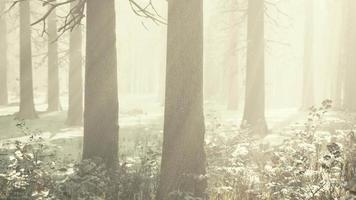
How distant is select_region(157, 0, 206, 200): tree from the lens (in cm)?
764

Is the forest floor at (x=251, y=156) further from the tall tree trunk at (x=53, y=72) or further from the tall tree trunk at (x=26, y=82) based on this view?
the tall tree trunk at (x=53, y=72)

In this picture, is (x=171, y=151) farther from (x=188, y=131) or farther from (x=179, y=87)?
(x=179, y=87)

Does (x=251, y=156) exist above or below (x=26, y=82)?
below

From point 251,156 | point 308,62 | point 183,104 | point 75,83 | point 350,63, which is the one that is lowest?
point 251,156

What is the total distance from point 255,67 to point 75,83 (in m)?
8.01

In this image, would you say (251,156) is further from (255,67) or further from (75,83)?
(75,83)

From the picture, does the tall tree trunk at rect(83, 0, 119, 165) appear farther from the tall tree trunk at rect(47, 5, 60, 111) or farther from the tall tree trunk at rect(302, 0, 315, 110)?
the tall tree trunk at rect(302, 0, 315, 110)

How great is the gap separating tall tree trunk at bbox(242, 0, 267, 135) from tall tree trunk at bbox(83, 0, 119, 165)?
7351 millimetres

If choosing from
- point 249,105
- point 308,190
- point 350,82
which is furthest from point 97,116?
point 350,82

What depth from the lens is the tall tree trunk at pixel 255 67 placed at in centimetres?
1648

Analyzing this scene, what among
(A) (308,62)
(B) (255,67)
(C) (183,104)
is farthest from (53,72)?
(C) (183,104)

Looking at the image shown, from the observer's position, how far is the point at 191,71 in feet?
25.2

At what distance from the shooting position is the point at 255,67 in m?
16.7

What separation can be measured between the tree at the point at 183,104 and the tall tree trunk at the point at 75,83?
12313 mm
